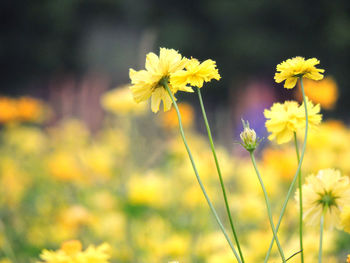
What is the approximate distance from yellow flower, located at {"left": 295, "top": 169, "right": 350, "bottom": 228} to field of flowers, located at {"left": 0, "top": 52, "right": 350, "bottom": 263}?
33 cm

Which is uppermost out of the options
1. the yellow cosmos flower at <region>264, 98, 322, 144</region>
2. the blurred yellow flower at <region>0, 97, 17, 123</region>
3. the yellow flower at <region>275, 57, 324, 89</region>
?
the blurred yellow flower at <region>0, 97, 17, 123</region>

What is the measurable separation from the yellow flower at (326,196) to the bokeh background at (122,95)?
0.48 m

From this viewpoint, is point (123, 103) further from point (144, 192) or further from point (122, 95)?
point (144, 192)

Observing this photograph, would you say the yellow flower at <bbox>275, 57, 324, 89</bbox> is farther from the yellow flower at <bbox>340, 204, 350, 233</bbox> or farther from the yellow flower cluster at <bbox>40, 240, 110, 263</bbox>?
the yellow flower cluster at <bbox>40, 240, 110, 263</bbox>

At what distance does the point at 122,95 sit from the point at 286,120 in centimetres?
97

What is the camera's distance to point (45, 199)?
4.61 feet

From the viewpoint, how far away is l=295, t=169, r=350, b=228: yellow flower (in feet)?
1.29

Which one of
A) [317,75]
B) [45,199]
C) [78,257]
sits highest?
[45,199]

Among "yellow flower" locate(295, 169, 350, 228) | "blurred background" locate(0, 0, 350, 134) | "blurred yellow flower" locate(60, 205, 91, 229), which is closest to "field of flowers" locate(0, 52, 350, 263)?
"blurred yellow flower" locate(60, 205, 91, 229)

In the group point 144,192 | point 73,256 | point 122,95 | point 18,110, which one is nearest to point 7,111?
point 18,110

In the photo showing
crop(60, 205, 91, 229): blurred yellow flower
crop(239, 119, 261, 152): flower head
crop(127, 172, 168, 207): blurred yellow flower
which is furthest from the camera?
crop(127, 172, 168, 207): blurred yellow flower

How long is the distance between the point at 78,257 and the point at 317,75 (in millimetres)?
263

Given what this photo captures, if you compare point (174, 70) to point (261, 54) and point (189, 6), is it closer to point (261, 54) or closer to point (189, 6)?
point (261, 54)

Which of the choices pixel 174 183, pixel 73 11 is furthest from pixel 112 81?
pixel 174 183
